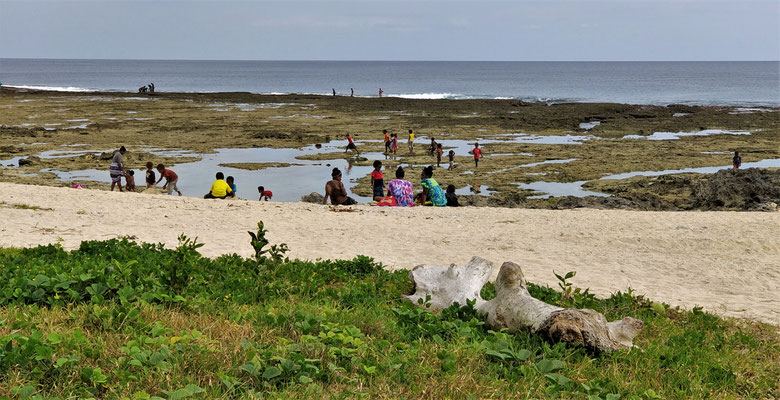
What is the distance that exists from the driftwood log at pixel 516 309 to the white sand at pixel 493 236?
3196mm

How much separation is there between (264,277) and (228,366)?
235 centimetres

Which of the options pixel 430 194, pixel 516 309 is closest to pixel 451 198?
pixel 430 194

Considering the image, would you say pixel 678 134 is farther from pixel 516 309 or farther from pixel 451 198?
pixel 516 309

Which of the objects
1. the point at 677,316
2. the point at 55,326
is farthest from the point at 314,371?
the point at 677,316

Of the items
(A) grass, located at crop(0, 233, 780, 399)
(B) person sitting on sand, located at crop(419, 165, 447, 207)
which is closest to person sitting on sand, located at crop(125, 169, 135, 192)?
(B) person sitting on sand, located at crop(419, 165, 447, 207)

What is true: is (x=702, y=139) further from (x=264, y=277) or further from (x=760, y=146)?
(x=264, y=277)

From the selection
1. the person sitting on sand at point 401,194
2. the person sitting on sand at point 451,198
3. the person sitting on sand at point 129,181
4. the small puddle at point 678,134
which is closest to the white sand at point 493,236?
the person sitting on sand at point 451,198

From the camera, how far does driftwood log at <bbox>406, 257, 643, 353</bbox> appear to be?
4.80 m

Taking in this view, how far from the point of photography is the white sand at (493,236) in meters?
9.60

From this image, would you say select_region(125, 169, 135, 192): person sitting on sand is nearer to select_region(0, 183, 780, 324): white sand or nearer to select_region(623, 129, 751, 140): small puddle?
select_region(0, 183, 780, 324): white sand

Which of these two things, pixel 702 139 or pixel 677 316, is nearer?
pixel 677 316

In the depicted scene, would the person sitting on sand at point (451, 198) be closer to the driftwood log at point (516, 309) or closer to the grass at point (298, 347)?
the grass at point (298, 347)

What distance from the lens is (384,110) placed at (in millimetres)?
54500

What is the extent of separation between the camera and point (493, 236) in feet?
41.2
